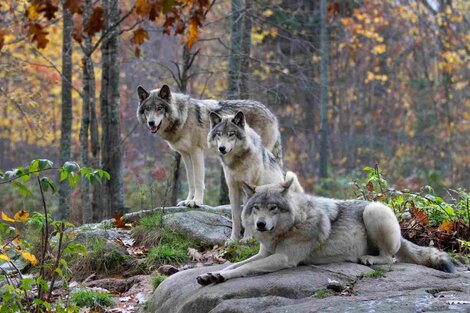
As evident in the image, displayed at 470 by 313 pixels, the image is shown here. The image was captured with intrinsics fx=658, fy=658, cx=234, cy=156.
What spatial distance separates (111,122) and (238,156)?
14.7 ft

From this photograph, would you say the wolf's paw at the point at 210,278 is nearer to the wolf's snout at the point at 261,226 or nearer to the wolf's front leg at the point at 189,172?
the wolf's snout at the point at 261,226

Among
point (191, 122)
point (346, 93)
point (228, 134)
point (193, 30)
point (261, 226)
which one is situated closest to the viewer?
point (193, 30)

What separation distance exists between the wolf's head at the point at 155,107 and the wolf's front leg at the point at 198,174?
0.69 m

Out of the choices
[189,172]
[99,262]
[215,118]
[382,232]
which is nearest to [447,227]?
[382,232]

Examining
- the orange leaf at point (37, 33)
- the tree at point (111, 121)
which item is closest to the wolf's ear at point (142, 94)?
the tree at point (111, 121)

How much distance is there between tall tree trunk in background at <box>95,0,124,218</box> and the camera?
1223 cm

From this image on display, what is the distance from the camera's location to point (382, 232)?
21.4ft

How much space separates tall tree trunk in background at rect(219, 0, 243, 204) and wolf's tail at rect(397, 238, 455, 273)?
750cm

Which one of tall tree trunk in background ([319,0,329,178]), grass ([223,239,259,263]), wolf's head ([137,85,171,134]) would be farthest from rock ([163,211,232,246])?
tall tree trunk in background ([319,0,329,178])

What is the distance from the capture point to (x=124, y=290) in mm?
8094

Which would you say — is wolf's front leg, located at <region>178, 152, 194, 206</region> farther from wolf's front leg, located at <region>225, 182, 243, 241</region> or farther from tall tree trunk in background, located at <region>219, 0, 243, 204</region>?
tall tree trunk in background, located at <region>219, 0, 243, 204</region>

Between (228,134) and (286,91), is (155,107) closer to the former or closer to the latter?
(228,134)

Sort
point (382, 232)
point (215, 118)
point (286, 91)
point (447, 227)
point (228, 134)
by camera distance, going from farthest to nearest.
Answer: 1. point (286, 91)
2. point (215, 118)
3. point (228, 134)
4. point (447, 227)
5. point (382, 232)

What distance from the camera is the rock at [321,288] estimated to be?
5000 mm
